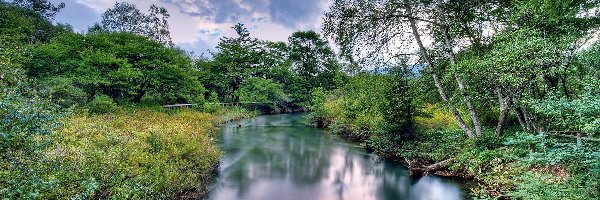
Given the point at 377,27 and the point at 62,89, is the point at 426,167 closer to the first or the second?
the point at 377,27

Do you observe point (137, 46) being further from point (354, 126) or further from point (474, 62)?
point (474, 62)

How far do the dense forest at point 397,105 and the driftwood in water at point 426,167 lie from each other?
61 millimetres

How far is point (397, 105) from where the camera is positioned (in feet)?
55.2

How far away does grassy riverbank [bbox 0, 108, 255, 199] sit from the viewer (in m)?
5.84

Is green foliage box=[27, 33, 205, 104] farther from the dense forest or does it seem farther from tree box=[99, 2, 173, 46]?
tree box=[99, 2, 173, 46]

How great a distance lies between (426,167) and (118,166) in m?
12.4

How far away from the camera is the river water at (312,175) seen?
1258 cm

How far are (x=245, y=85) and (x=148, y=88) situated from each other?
54.5 feet

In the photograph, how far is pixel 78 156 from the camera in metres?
7.66

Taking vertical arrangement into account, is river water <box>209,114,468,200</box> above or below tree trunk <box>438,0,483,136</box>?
below

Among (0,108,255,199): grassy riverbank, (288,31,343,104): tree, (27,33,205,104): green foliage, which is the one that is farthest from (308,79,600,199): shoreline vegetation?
(288,31,343,104): tree

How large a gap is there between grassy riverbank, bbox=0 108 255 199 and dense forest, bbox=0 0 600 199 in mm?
43

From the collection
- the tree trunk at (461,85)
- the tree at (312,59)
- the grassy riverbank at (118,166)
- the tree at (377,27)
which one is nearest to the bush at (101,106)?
the grassy riverbank at (118,166)

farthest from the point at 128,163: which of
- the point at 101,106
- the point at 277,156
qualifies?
the point at 101,106
